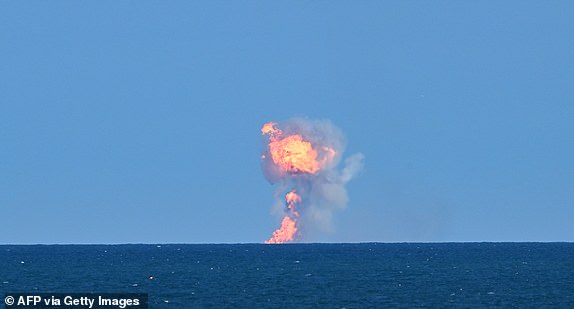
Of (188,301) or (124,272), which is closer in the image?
(188,301)

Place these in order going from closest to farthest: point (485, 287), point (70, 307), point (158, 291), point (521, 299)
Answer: point (70, 307) → point (521, 299) → point (158, 291) → point (485, 287)

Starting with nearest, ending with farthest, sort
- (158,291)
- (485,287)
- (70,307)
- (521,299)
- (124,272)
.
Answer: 1. (70,307)
2. (521,299)
3. (158,291)
4. (485,287)
5. (124,272)

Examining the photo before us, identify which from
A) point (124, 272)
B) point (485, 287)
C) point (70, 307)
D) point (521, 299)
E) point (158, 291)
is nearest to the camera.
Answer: point (70, 307)

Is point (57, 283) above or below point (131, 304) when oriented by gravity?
above

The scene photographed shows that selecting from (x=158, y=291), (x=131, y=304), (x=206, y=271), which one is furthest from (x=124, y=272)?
(x=131, y=304)

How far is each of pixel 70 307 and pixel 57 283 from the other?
4779 cm

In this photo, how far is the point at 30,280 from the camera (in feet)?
544

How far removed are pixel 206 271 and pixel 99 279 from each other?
2903 cm

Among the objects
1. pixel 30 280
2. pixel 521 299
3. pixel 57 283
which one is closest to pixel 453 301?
pixel 521 299

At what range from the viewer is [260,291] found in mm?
137750

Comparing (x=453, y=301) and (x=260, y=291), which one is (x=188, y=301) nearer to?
(x=260, y=291)

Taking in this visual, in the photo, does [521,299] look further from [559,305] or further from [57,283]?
[57,283]

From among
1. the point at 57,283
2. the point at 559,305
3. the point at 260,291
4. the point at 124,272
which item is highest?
the point at 124,272

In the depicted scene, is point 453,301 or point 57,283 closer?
point 453,301
